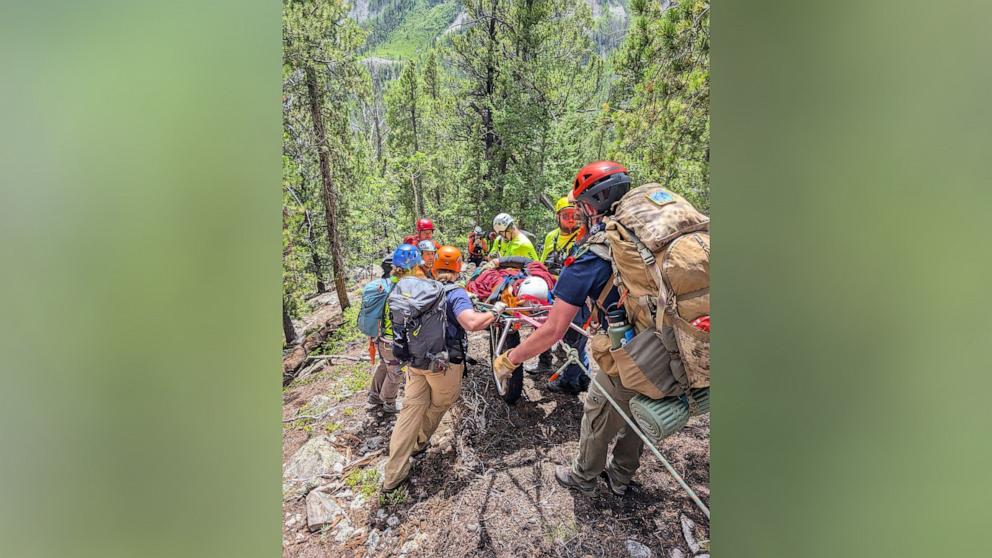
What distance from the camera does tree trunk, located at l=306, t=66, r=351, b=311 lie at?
234 cm

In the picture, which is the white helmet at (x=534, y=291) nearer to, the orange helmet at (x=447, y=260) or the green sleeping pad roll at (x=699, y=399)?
the orange helmet at (x=447, y=260)

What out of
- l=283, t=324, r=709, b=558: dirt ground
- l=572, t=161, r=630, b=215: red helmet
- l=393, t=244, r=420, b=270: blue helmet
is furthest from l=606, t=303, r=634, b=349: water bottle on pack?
l=393, t=244, r=420, b=270: blue helmet

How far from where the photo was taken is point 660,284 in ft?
4.83

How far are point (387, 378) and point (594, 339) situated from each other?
1.57 m

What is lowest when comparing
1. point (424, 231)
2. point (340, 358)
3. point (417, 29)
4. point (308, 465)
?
point (308, 465)

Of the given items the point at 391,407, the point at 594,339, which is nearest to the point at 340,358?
the point at 391,407

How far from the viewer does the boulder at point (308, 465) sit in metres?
2.08

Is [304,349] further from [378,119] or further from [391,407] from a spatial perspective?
[378,119]

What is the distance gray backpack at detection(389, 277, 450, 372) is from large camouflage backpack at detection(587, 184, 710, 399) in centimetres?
108

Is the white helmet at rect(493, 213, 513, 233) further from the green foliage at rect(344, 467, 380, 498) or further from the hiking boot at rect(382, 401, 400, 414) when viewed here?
the green foliage at rect(344, 467, 380, 498)

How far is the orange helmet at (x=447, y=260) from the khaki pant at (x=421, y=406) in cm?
72
